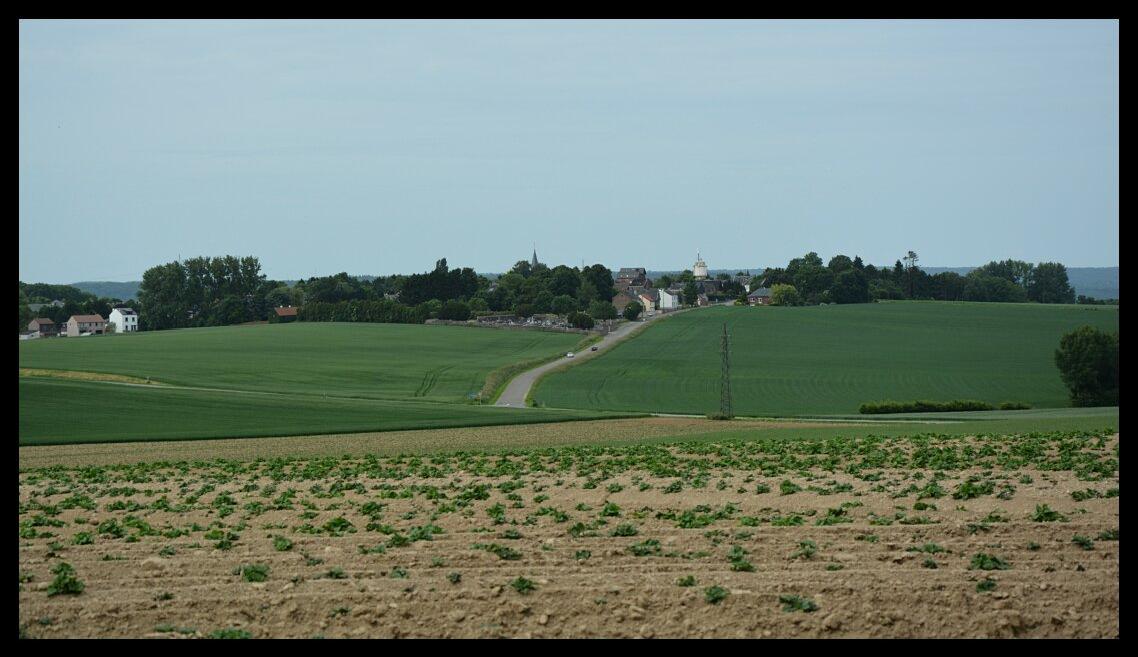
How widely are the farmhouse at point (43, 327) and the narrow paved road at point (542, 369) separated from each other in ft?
221

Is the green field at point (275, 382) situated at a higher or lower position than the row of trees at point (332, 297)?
lower

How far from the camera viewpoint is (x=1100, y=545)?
1272 centimetres

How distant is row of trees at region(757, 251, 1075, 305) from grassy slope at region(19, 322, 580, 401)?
187 feet

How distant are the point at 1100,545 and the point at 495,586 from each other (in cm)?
739

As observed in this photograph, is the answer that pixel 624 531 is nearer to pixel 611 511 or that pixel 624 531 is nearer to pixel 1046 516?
pixel 611 511

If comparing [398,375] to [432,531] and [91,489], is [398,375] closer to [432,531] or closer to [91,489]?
[91,489]

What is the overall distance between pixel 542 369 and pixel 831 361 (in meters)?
23.5

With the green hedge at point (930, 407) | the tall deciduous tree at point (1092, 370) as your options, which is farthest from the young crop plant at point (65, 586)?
the tall deciduous tree at point (1092, 370)

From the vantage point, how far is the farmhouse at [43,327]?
123756 millimetres

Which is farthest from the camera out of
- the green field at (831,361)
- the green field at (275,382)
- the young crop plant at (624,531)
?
the green field at (831,361)

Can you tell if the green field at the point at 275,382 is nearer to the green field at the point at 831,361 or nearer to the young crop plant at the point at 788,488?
the green field at the point at 831,361

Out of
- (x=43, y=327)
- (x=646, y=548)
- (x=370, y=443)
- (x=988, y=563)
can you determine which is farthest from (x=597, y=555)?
(x=43, y=327)

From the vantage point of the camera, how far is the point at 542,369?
78938mm
